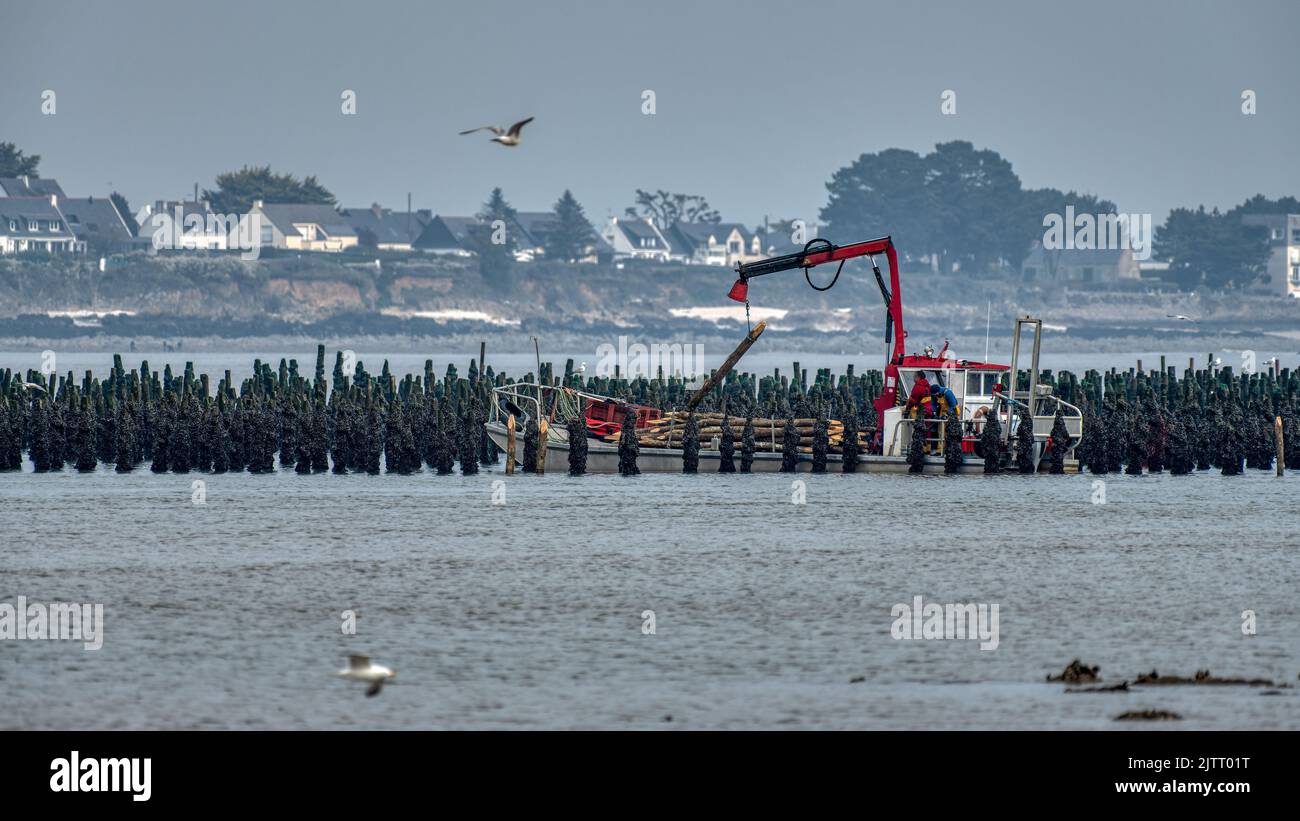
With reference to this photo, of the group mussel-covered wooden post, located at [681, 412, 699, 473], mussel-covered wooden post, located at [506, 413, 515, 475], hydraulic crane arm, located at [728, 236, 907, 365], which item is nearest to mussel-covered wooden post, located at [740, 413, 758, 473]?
mussel-covered wooden post, located at [681, 412, 699, 473]

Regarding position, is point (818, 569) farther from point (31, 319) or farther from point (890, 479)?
point (31, 319)

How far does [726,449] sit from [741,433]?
1.25 m

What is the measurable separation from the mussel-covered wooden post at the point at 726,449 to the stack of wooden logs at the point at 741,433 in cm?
27

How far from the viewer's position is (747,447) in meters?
48.8

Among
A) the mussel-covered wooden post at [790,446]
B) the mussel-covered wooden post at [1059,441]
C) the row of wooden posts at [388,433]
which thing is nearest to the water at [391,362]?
the row of wooden posts at [388,433]

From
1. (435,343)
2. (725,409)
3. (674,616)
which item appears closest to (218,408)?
(725,409)

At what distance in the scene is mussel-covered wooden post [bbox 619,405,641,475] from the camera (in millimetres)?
48156

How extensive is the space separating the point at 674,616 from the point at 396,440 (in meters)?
22.0

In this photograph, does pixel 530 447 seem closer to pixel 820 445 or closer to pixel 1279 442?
pixel 820 445

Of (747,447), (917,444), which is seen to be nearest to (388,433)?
(747,447)

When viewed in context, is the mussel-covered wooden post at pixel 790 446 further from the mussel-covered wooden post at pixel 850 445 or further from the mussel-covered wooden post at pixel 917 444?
the mussel-covered wooden post at pixel 917 444

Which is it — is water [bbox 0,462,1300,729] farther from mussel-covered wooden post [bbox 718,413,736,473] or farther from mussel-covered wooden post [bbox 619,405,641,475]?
mussel-covered wooden post [bbox 619,405,641,475]

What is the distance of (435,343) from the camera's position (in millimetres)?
199000

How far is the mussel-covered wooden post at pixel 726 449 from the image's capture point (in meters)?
48.8
